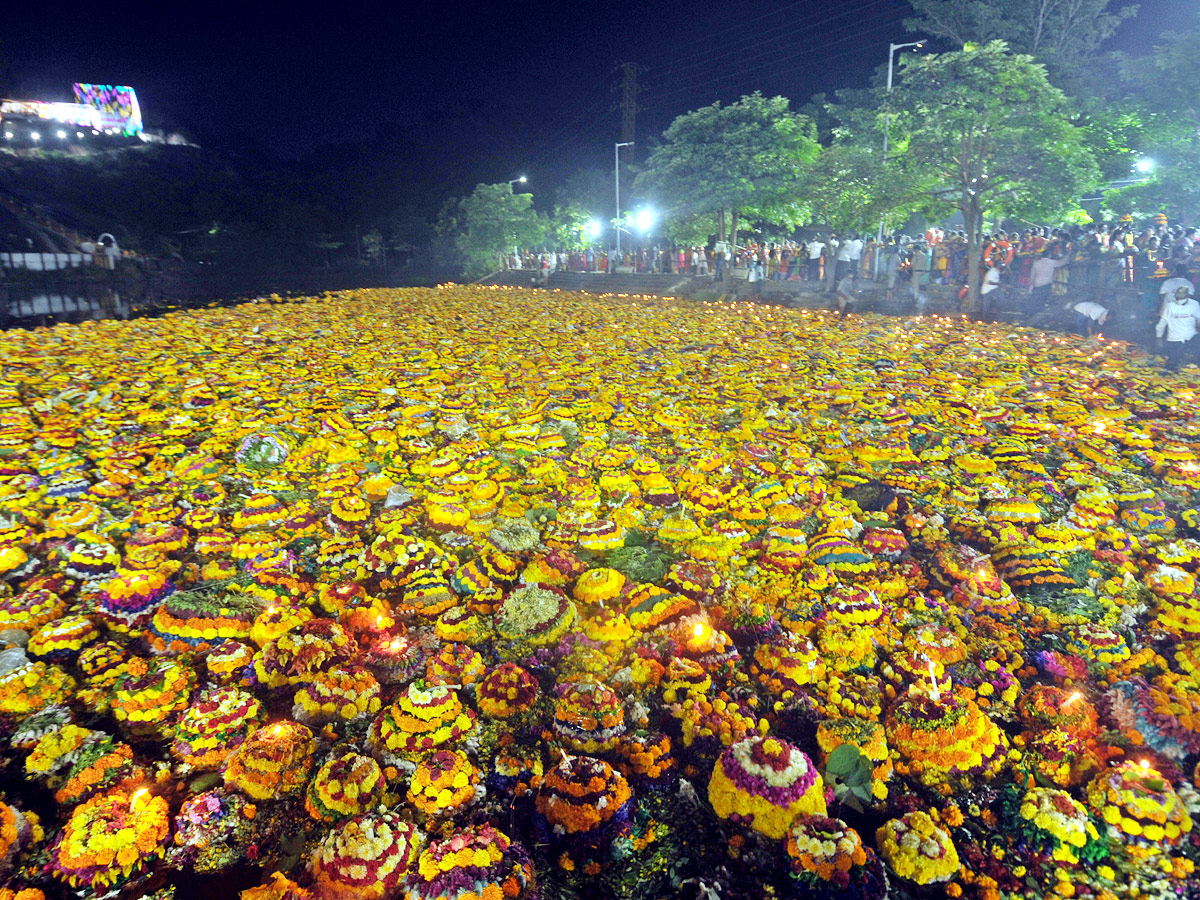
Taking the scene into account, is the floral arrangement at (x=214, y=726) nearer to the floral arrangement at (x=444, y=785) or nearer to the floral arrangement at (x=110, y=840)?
the floral arrangement at (x=110, y=840)

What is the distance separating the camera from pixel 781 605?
3.97 metres

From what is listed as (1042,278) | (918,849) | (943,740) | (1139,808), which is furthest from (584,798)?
(1042,278)

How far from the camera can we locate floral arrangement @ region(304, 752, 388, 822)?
2.61 meters

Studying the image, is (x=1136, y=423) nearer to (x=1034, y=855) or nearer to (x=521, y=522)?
(x=1034, y=855)

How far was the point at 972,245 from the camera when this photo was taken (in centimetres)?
1655

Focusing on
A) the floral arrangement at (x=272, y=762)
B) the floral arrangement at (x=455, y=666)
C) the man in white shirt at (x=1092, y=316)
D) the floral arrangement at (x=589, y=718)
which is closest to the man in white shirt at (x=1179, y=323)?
the man in white shirt at (x=1092, y=316)

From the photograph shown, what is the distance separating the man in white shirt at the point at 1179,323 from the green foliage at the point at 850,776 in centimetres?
1143

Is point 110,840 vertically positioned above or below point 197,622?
below

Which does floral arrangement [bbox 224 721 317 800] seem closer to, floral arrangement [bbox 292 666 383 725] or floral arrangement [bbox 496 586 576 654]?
floral arrangement [bbox 292 666 383 725]

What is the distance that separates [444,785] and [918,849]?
1.96 m

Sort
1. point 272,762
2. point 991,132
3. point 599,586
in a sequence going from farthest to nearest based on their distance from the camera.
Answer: point 991,132 → point 599,586 → point 272,762

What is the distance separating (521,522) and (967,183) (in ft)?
54.7

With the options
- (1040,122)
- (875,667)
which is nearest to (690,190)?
(1040,122)

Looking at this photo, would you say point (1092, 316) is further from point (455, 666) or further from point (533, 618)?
point (455, 666)
